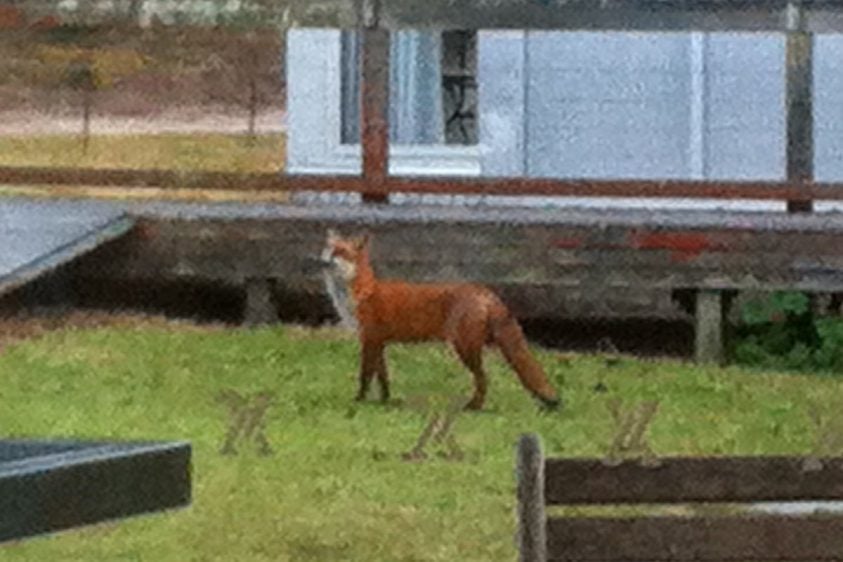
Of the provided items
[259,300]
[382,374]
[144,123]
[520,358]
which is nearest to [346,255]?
[382,374]

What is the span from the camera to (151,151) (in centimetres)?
2247

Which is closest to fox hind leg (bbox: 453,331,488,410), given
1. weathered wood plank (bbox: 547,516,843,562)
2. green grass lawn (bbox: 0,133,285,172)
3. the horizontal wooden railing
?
the horizontal wooden railing

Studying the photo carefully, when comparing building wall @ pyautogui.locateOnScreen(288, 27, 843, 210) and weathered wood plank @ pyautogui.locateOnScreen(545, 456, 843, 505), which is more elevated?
building wall @ pyautogui.locateOnScreen(288, 27, 843, 210)

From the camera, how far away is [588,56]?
18297 millimetres

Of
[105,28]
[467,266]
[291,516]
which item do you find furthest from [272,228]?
[291,516]

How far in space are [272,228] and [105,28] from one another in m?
1.97

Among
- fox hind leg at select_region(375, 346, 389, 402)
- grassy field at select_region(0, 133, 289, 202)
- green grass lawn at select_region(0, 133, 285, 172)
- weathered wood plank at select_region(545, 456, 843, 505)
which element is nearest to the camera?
weathered wood plank at select_region(545, 456, 843, 505)

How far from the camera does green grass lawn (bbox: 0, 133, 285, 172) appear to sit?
21.7 meters

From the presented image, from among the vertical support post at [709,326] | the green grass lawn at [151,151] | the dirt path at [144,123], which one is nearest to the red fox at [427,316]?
the vertical support post at [709,326]

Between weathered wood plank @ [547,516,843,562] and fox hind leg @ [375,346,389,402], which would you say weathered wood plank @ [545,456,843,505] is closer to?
weathered wood plank @ [547,516,843,562]

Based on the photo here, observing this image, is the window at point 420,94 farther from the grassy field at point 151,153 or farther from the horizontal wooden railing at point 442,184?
the horizontal wooden railing at point 442,184

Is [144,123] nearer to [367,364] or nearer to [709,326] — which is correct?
[709,326]

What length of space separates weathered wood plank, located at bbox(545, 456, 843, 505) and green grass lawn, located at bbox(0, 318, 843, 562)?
2.83 metres

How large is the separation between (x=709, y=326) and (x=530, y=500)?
824 centimetres
